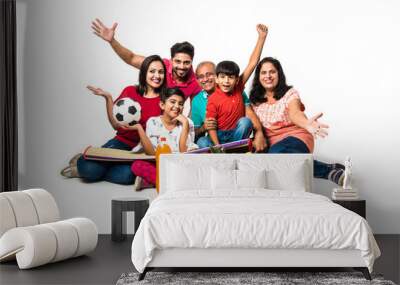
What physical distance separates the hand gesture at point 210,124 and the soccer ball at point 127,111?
0.81 metres

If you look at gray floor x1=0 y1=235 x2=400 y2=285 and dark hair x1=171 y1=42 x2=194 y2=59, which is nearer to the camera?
gray floor x1=0 y1=235 x2=400 y2=285

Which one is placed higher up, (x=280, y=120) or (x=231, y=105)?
(x=231, y=105)

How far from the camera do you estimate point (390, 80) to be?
7340mm

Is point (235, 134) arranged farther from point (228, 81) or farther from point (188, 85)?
point (188, 85)

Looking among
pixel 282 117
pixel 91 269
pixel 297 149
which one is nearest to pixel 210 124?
pixel 282 117

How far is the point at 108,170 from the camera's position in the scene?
24.4 ft

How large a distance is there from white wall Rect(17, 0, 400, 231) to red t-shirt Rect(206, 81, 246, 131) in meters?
0.44

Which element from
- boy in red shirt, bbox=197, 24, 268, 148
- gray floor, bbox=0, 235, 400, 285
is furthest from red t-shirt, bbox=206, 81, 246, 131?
gray floor, bbox=0, 235, 400, 285

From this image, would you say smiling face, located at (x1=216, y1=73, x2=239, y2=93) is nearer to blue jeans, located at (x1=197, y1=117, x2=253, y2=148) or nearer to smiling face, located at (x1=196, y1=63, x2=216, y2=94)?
smiling face, located at (x1=196, y1=63, x2=216, y2=94)

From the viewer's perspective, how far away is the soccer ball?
24.3ft

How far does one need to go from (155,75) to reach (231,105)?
0.99m

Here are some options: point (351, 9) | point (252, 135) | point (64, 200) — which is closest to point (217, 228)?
point (252, 135)

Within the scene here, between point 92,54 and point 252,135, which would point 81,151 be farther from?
point 252,135

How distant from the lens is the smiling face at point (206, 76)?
7.41 meters
